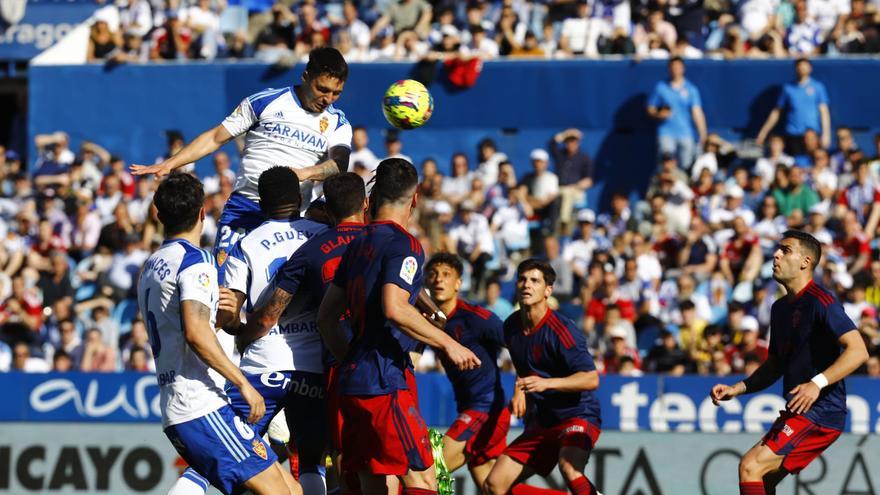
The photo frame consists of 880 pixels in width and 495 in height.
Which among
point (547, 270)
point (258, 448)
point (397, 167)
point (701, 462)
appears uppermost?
point (397, 167)

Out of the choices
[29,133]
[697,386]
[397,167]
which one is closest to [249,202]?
[397,167]

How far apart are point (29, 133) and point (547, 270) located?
14644 millimetres

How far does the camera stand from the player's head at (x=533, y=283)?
1176 cm

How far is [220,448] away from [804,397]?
160 inches

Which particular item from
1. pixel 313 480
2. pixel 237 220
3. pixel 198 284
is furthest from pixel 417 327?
pixel 237 220

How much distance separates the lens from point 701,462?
14781 mm

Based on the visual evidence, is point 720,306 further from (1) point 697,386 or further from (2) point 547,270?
(2) point 547,270

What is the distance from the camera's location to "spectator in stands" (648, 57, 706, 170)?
2167 centimetres

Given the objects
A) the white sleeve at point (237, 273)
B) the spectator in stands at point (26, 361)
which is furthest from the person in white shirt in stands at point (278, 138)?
the spectator in stands at point (26, 361)

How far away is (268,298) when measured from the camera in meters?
10.0

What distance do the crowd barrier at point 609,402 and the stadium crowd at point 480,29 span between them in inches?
288

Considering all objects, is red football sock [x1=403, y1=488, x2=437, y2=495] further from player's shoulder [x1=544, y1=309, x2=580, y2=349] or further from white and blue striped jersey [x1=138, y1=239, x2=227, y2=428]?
player's shoulder [x1=544, y1=309, x2=580, y2=349]

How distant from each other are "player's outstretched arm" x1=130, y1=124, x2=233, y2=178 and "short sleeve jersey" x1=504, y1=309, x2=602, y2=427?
2.83 meters

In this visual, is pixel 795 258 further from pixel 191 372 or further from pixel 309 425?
pixel 191 372
